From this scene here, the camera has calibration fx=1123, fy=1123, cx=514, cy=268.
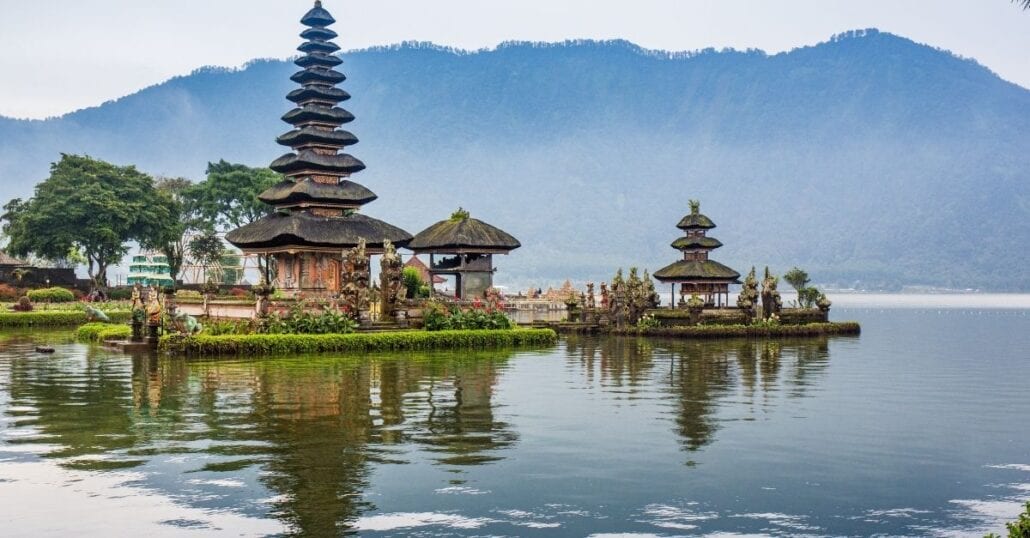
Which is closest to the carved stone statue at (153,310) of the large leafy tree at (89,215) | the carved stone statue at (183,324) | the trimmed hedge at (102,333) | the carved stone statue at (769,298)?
the carved stone statue at (183,324)

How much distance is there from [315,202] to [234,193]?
3426 centimetres

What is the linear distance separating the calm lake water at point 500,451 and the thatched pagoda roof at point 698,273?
2734cm

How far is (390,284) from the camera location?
1640 inches

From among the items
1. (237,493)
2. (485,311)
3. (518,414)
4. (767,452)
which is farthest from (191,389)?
(485,311)

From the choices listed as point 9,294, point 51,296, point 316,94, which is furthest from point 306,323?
point 9,294

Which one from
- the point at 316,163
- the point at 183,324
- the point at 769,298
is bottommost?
the point at 183,324

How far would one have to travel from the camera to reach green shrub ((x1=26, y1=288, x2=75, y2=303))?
64312mm

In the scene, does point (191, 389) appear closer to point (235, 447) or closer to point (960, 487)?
point (235, 447)

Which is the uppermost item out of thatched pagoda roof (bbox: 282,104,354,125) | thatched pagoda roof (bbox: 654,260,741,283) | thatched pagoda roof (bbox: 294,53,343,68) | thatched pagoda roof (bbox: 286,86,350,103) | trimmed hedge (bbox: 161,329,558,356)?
thatched pagoda roof (bbox: 294,53,343,68)

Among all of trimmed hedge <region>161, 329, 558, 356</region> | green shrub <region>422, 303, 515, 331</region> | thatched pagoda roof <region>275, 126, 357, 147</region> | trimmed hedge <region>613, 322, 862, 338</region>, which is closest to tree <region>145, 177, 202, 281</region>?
thatched pagoda roof <region>275, 126, 357, 147</region>

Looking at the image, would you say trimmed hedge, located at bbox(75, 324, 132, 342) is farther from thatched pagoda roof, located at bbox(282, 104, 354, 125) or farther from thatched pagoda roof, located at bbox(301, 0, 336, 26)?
thatched pagoda roof, located at bbox(301, 0, 336, 26)

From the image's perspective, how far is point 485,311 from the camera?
43.8 m

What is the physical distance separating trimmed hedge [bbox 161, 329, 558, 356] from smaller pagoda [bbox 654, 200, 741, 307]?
1793 cm

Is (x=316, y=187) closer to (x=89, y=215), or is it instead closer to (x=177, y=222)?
(x=89, y=215)
